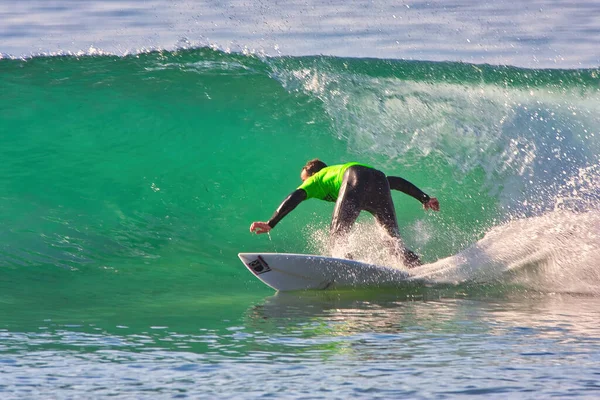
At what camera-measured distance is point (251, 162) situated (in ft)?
36.4

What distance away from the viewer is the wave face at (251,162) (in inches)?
316

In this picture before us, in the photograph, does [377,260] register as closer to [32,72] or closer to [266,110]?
[266,110]

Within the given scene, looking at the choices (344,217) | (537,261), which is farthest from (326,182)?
(537,261)

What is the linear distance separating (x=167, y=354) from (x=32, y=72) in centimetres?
836

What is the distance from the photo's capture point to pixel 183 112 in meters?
11.9

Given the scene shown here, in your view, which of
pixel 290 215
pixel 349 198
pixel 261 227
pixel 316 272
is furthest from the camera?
pixel 290 215

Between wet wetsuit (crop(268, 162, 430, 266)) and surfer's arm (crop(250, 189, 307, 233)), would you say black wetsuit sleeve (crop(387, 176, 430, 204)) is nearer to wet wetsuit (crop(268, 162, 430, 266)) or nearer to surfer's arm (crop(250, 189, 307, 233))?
wet wetsuit (crop(268, 162, 430, 266))

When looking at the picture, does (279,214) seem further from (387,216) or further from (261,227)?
(387,216)

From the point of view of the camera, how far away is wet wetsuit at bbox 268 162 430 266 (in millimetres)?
7695

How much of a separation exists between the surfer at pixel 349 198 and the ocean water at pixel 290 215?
0.23 metres

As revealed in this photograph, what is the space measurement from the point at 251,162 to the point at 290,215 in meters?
1.30

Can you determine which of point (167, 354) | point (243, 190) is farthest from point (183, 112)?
point (167, 354)

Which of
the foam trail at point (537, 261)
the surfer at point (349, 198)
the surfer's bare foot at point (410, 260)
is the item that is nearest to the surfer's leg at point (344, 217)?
the surfer at point (349, 198)

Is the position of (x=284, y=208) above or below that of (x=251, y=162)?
below
